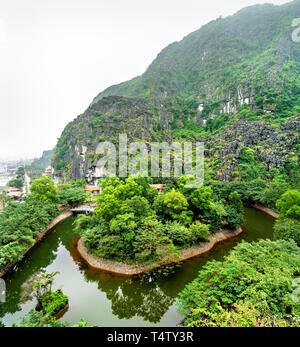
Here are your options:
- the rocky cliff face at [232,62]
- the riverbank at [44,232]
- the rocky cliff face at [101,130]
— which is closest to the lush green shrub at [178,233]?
the riverbank at [44,232]

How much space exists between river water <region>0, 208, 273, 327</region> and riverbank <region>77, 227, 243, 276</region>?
36 centimetres

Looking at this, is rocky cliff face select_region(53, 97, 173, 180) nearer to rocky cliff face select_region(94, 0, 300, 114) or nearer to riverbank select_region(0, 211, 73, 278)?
riverbank select_region(0, 211, 73, 278)

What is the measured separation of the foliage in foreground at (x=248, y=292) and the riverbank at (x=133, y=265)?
4250 mm

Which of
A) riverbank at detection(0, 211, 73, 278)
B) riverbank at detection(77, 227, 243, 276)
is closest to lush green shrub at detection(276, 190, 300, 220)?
riverbank at detection(77, 227, 243, 276)

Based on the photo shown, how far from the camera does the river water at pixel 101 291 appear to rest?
8.80 m

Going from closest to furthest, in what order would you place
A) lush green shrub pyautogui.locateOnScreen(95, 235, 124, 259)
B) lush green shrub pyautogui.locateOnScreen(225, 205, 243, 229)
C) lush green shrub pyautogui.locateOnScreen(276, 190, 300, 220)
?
lush green shrub pyautogui.locateOnScreen(95, 235, 124, 259)
lush green shrub pyautogui.locateOnScreen(276, 190, 300, 220)
lush green shrub pyautogui.locateOnScreen(225, 205, 243, 229)

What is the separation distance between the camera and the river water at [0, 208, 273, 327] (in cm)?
880

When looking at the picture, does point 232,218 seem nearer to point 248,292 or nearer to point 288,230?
point 288,230

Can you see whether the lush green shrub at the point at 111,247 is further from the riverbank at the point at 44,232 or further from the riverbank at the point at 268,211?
the riverbank at the point at 268,211

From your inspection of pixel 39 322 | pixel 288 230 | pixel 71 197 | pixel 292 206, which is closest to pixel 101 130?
pixel 71 197

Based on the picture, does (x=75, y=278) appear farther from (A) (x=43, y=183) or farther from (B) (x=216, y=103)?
(B) (x=216, y=103)

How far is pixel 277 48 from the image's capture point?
63.3m

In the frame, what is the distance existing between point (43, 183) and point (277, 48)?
8185cm

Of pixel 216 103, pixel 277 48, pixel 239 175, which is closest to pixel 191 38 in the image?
pixel 277 48
